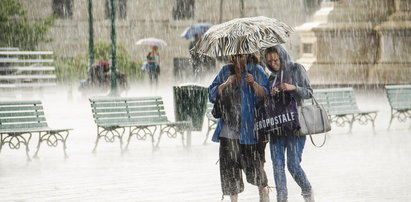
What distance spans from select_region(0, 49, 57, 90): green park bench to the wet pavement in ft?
45.7

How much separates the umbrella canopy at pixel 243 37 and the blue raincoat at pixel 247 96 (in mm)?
209

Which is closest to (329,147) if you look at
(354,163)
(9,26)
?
(354,163)

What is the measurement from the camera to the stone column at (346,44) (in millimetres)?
23938

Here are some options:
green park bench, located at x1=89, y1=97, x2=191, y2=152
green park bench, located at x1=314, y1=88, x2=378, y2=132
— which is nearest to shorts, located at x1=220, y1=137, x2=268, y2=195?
green park bench, located at x1=89, y1=97, x2=191, y2=152

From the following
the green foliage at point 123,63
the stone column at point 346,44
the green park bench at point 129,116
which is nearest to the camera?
the green park bench at point 129,116

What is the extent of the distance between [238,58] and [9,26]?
34167mm

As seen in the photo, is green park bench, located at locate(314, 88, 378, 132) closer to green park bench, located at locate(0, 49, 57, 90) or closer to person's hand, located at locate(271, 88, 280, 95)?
person's hand, located at locate(271, 88, 280, 95)

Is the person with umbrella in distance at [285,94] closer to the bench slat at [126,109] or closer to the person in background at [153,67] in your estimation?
the bench slat at [126,109]

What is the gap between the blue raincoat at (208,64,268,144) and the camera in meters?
8.65

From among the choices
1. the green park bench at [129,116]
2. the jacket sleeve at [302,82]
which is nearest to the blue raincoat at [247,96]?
the jacket sleeve at [302,82]

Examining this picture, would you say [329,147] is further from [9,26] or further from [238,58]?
[9,26]

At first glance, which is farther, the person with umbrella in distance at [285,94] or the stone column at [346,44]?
the stone column at [346,44]

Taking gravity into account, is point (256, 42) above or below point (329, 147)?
above

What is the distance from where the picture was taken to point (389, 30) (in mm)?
24234
